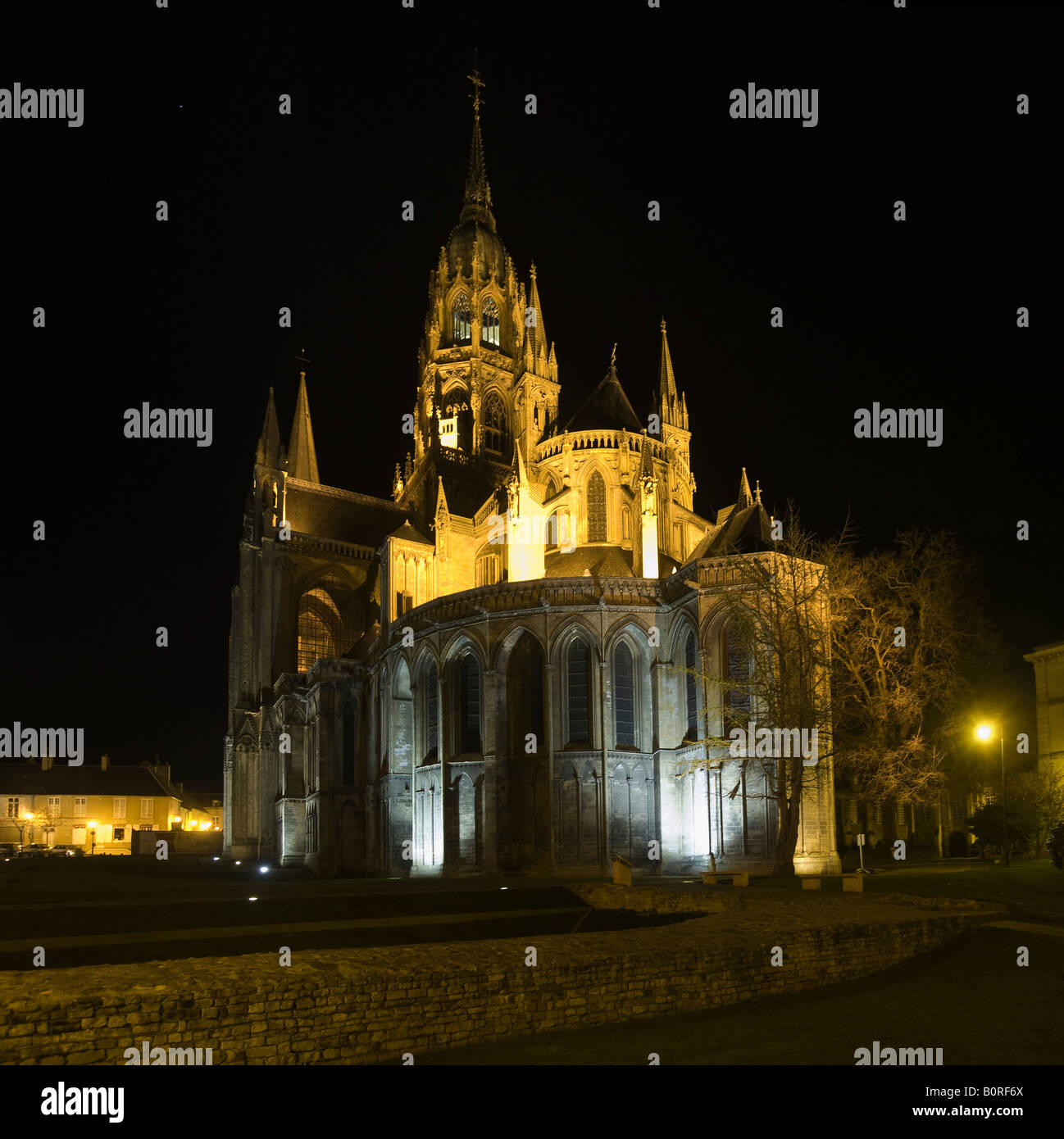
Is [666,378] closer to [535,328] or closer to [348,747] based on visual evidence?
[535,328]

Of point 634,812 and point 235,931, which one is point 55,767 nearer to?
point 634,812

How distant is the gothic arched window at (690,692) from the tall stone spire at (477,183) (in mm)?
49666

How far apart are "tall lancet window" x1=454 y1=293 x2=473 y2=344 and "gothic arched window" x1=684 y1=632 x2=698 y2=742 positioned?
4169 cm

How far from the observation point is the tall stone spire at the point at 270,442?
7594cm

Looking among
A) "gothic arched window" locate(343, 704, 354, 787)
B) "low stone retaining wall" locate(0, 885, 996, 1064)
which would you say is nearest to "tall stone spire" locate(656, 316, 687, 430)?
"gothic arched window" locate(343, 704, 354, 787)

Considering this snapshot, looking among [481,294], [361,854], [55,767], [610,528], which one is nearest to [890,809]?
[610,528]

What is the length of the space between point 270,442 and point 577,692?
137 ft

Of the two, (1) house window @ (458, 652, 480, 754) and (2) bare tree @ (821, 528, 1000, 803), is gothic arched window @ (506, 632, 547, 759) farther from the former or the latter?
(2) bare tree @ (821, 528, 1000, 803)

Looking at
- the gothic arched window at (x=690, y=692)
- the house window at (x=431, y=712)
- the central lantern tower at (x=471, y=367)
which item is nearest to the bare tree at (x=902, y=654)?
the gothic arched window at (x=690, y=692)

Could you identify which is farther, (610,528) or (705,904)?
(610,528)

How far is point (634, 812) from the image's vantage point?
41344 millimetres

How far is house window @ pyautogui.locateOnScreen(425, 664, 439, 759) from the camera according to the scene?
47.2m

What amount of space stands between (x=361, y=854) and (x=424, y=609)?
49.8ft
